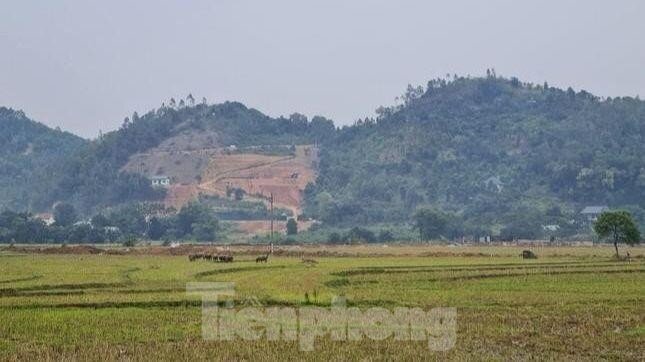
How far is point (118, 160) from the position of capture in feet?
583

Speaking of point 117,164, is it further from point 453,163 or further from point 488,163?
point 488,163

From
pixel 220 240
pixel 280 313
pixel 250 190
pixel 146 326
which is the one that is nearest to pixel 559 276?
pixel 280 313

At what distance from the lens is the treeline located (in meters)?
101

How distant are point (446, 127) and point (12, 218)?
107703 millimetres

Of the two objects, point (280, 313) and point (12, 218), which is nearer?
point (280, 313)

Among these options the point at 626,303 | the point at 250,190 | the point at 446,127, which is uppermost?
the point at 446,127

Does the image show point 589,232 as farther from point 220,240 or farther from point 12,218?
point 12,218

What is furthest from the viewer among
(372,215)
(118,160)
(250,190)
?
(118,160)

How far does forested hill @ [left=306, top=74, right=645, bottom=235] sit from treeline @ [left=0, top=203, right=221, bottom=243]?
29570 mm

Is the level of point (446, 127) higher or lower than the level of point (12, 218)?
higher

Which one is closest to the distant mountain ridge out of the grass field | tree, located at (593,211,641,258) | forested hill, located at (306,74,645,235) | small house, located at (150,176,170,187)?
forested hill, located at (306,74,645,235)

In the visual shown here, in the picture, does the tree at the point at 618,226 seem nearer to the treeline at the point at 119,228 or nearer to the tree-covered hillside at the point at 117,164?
the treeline at the point at 119,228

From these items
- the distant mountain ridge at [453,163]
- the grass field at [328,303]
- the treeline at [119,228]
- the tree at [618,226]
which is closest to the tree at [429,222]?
the distant mountain ridge at [453,163]

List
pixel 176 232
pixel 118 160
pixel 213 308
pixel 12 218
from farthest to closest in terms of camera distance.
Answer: pixel 118 160 < pixel 176 232 < pixel 12 218 < pixel 213 308
